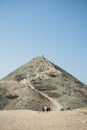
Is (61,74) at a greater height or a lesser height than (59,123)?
greater

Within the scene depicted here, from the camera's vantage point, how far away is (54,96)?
243 feet

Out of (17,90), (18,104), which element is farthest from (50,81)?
(18,104)

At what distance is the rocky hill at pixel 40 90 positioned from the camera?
57.5m

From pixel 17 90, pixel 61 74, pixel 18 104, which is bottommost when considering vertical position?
pixel 18 104

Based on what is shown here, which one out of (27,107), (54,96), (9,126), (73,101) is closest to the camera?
(9,126)

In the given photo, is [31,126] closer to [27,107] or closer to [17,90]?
[27,107]

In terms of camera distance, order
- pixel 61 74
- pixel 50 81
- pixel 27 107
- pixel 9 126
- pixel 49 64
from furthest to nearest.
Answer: pixel 49 64, pixel 61 74, pixel 50 81, pixel 27 107, pixel 9 126

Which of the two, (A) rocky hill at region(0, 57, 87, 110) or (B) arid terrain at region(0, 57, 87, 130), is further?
(A) rocky hill at region(0, 57, 87, 110)

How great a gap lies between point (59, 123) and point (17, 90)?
4038 cm

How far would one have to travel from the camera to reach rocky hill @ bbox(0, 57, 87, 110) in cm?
5753

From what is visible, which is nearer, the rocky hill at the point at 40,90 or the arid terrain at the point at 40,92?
the arid terrain at the point at 40,92

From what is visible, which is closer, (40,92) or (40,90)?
(40,92)

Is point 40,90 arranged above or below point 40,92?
above

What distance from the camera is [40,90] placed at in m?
78.1
